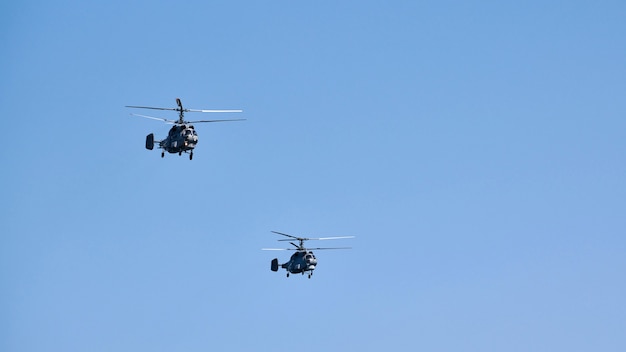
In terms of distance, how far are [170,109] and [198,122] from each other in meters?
4.49

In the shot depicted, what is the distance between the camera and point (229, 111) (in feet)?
638

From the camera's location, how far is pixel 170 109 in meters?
199

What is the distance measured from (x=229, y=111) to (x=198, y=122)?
24.2ft

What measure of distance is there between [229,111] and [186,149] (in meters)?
8.55

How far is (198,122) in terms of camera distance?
199750 mm

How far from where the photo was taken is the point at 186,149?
196 meters

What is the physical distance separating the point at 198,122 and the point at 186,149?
211 inches

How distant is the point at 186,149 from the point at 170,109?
22.5ft

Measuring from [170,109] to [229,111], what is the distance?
10013 mm
